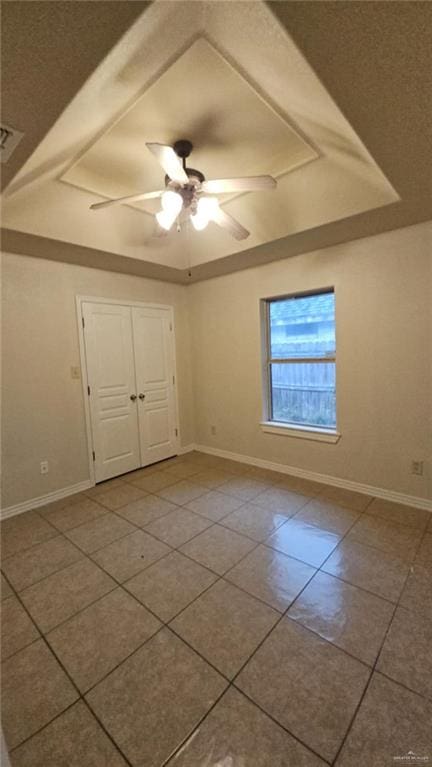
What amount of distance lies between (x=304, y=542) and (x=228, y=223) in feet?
7.64

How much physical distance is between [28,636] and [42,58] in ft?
8.07

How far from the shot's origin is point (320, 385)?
320 cm

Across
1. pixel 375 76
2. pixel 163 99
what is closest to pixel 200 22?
pixel 163 99

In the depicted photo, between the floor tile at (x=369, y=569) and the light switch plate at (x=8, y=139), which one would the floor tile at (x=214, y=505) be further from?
the light switch plate at (x=8, y=139)

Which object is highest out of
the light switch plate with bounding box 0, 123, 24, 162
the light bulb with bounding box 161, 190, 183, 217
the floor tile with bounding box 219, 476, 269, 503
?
the light switch plate with bounding box 0, 123, 24, 162

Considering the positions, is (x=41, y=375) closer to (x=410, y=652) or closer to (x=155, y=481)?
(x=155, y=481)

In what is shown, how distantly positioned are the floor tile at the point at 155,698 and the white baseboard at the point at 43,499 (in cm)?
199

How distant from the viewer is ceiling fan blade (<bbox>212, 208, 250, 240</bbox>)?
202 cm

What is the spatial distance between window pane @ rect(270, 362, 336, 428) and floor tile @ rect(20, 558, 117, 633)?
7.82ft

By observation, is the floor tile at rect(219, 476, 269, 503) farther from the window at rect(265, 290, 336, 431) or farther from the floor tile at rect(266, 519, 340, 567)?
the window at rect(265, 290, 336, 431)

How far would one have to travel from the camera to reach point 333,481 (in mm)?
3076

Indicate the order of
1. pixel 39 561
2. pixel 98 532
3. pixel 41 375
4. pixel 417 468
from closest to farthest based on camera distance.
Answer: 1. pixel 39 561
2. pixel 98 532
3. pixel 417 468
4. pixel 41 375

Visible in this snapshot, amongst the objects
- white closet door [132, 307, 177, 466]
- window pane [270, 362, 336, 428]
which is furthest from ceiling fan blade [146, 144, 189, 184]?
window pane [270, 362, 336, 428]

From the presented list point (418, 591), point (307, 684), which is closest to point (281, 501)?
point (418, 591)
